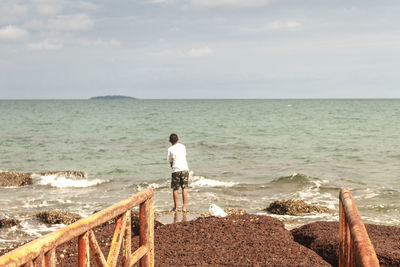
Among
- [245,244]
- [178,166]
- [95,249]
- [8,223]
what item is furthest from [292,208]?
[95,249]

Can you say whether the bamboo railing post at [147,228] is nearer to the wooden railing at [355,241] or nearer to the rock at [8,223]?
the wooden railing at [355,241]

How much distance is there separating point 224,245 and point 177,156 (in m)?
4.17

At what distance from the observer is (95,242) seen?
340 cm

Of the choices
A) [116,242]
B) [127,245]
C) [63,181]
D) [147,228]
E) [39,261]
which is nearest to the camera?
[39,261]

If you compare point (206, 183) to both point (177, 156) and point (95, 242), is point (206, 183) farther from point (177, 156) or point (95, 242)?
point (95, 242)

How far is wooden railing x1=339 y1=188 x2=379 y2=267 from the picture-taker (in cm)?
220

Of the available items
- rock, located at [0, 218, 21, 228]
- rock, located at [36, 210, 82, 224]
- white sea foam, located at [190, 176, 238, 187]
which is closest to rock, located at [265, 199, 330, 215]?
white sea foam, located at [190, 176, 238, 187]

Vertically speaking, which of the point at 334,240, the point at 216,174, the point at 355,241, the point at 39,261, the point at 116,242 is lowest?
the point at 216,174

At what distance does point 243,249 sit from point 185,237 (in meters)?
1.16

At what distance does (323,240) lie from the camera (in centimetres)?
748

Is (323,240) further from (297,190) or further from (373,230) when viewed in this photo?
(297,190)

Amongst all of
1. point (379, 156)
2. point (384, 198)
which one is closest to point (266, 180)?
point (384, 198)

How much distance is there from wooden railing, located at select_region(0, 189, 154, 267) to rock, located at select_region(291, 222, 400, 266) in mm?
3546

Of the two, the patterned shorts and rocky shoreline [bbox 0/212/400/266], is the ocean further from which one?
rocky shoreline [bbox 0/212/400/266]
